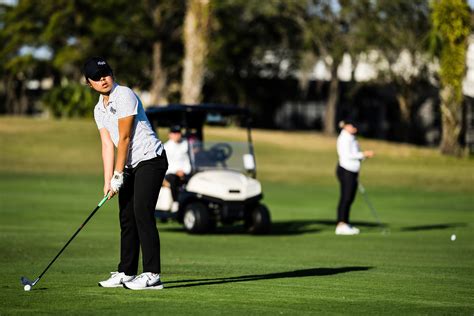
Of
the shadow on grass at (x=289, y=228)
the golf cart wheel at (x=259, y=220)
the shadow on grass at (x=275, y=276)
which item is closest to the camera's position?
the shadow on grass at (x=275, y=276)

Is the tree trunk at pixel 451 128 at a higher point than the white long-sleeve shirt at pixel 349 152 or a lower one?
lower

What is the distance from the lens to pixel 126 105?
934 cm

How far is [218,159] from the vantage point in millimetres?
18797

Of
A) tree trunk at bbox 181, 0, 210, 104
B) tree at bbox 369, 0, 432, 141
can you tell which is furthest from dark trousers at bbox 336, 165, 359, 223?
tree at bbox 369, 0, 432, 141

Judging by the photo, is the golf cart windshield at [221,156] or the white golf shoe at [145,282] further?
the golf cart windshield at [221,156]

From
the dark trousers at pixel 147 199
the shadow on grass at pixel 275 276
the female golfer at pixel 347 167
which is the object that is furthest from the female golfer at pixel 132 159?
the female golfer at pixel 347 167

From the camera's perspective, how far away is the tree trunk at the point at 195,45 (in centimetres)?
4331

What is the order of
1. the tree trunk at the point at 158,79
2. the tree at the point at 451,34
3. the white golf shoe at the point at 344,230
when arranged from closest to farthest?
the white golf shoe at the point at 344,230, the tree at the point at 451,34, the tree trunk at the point at 158,79

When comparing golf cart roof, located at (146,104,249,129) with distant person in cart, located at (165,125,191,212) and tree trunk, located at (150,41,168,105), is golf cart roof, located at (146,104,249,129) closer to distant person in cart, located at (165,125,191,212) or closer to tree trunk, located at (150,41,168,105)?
distant person in cart, located at (165,125,191,212)

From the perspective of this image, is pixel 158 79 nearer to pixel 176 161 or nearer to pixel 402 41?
pixel 402 41

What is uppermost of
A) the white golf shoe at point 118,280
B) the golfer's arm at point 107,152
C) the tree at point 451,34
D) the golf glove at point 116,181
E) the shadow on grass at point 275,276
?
the tree at point 451,34

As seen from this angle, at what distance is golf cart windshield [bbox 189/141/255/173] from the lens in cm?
1859

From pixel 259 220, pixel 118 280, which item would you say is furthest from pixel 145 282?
pixel 259 220

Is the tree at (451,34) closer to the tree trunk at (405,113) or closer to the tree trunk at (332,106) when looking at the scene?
the tree trunk at (405,113)
